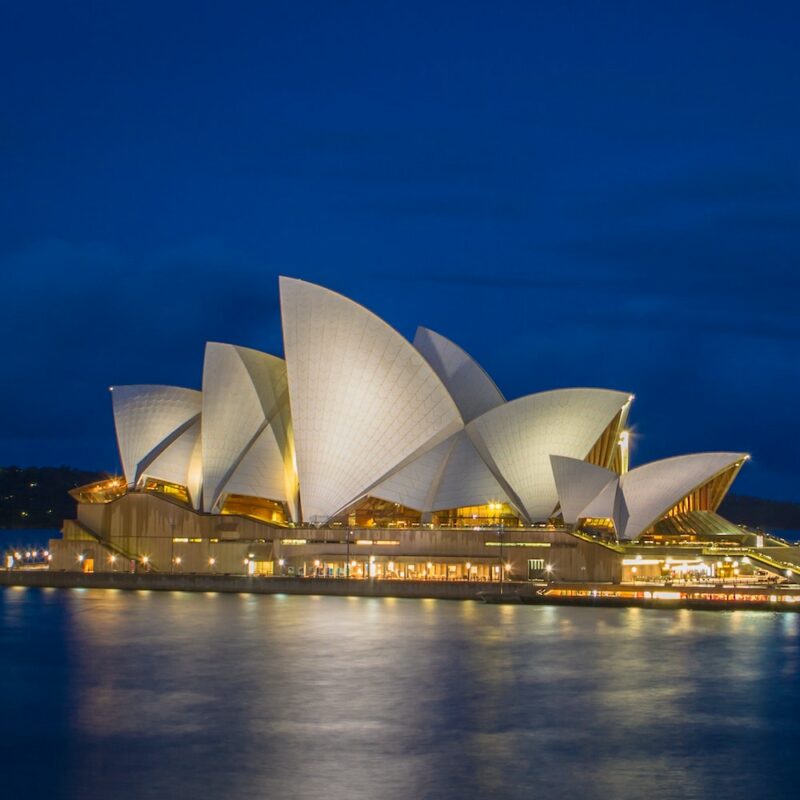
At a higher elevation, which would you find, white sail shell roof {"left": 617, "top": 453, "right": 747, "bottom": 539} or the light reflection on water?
white sail shell roof {"left": 617, "top": 453, "right": 747, "bottom": 539}

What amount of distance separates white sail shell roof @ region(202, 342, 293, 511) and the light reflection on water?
13553 mm

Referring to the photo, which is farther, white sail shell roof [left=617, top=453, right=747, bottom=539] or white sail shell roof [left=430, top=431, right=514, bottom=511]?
white sail shell roof [left=430, top=431, right=514, bottom=511]

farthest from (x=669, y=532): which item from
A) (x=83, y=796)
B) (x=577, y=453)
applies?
(x=83, y=796)

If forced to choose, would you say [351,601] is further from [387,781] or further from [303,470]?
[387,781]

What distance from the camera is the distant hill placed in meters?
156

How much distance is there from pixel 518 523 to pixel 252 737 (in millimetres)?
33138

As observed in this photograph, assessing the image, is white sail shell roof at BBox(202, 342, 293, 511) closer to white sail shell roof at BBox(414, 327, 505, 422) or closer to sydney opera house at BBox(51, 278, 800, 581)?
sydney opera house at BBox(51, 278, 800, 581)

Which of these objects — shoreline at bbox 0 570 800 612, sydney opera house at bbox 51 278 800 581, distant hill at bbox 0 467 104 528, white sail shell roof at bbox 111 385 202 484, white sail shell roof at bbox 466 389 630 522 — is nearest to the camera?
shoreline at bbox 0 570 800 612

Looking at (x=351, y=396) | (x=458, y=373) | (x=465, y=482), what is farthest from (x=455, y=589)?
(x=458, y=373)

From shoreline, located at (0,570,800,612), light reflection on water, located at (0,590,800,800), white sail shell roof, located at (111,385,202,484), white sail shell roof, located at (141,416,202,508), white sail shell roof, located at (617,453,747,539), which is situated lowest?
light reflection on water, located at (0,590,800,800)

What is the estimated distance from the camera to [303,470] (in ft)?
191

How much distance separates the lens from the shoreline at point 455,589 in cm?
5038

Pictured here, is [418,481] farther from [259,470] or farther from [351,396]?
[259,470]

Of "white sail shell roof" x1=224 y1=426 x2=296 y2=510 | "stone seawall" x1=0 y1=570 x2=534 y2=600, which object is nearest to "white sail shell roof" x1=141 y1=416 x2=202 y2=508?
"white sail shell roof" x1=224 y1=426 x2=296 y2=510
